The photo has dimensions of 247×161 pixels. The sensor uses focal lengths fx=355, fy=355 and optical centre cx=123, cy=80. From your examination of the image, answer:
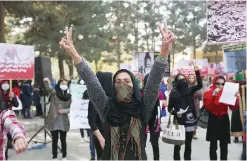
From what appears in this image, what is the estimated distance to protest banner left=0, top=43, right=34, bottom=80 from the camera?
20.3ft

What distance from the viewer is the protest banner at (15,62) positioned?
20.3 feet

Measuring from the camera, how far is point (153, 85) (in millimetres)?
2555

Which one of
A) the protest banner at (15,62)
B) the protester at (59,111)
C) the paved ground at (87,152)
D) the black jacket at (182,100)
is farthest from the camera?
the paved ground at (87,152)

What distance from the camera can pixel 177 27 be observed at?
99.9 feet

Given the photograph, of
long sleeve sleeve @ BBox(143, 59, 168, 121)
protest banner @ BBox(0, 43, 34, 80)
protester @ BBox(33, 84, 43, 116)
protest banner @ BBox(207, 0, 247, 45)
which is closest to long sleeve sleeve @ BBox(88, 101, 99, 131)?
long sleeve sleeve @ BBox(143, 59, 168, 121)

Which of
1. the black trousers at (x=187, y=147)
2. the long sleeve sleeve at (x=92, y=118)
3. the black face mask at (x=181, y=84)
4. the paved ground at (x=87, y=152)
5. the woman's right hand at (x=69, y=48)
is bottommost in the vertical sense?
the paved ground at (x=87, y=152)

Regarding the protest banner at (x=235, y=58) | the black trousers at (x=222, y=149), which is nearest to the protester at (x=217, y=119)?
the black trousers at (x=222, y=149)

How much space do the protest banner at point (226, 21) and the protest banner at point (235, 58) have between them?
339 centimetres

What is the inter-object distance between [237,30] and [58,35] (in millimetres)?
14178

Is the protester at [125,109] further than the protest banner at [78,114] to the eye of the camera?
No

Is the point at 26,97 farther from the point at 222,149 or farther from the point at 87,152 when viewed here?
the point at 222,149

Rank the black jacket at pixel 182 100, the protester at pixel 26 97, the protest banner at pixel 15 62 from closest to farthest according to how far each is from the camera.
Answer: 1. the black jacket at pixel 182 100
2. the protest banner at pixel 15 62
3. the protester at pixel 26 97

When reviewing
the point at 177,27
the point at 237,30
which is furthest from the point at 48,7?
the point at 177,27

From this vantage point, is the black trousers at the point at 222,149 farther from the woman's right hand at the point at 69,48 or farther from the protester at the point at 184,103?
the woman's right hand at the point at 69,48
